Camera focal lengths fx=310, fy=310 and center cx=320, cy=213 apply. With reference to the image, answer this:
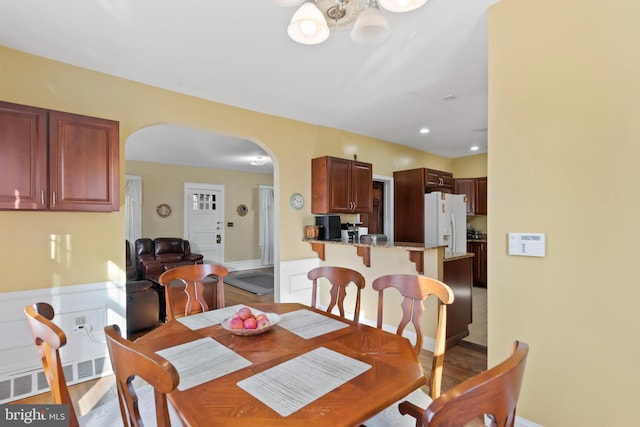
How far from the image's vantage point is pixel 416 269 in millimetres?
3092

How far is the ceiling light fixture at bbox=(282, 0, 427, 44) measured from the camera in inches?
55.2

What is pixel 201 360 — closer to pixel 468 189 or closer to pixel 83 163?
pixel 83 163

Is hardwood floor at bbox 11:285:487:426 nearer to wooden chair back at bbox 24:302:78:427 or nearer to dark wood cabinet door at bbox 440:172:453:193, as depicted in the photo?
wooden chair back at bbox 24:302:78:427

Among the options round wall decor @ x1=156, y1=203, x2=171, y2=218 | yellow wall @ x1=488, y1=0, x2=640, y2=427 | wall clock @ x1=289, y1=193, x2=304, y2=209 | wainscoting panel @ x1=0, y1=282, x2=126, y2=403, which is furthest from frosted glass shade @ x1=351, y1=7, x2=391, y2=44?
round wall decor @ x1=156, y1=203, x2=171, y2=218

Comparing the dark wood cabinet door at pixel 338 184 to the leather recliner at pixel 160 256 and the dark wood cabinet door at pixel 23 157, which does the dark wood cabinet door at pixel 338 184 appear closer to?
the dark wood cabinet door at pixel 23 157

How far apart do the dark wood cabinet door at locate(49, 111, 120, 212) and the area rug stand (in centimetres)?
349

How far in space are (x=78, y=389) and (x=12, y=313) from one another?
74cm

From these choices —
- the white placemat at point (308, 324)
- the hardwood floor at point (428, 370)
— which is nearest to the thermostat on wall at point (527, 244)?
the white placemat at point (308, 324)

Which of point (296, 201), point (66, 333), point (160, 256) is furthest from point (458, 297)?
point (160, 256)

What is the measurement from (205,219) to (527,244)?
7.10 m

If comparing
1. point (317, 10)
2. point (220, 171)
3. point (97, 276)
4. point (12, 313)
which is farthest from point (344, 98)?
point (220, 171)

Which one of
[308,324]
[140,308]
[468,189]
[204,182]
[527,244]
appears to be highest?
[204,182]

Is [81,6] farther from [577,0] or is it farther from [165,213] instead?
[165,213]

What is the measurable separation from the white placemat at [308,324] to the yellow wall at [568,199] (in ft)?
3.31
